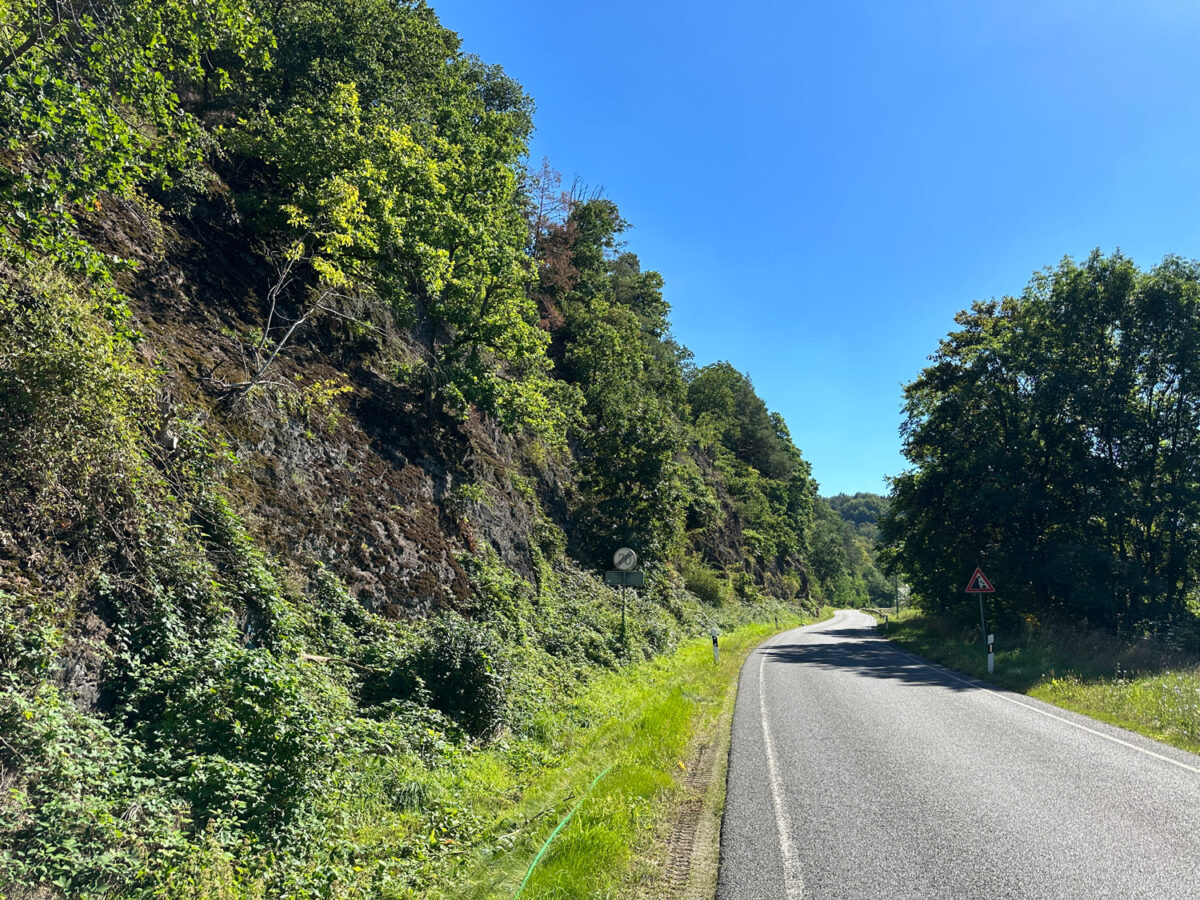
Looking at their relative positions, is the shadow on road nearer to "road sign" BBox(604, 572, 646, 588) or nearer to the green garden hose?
"road sign" BBox(604, 572, 646, 588)

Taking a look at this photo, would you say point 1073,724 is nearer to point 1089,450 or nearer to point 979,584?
point 979,584

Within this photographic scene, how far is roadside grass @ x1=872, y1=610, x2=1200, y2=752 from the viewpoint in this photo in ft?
32.3

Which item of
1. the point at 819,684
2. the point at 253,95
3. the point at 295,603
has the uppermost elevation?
the point at 253,95

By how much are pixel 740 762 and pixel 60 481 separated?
8510 millimetres

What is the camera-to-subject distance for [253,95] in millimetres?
17000

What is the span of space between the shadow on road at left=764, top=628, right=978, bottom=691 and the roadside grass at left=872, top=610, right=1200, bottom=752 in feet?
3.56

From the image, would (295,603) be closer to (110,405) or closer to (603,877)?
(110,405)

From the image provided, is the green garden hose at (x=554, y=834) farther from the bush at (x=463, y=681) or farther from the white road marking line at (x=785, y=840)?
the bush at (x=463, y=681)

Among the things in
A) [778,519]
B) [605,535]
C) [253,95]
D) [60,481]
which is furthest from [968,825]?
[778,519]

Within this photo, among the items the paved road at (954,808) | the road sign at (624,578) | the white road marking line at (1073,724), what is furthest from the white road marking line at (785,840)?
the road sign at (624,578)

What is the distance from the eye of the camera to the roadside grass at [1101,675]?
986cm

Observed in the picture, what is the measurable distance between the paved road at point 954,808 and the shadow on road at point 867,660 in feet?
14.7

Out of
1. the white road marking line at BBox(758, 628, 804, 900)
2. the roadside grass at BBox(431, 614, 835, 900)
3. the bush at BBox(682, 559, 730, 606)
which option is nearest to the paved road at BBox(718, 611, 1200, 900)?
the white road marking line at BBox(758, 628, 804, 900)

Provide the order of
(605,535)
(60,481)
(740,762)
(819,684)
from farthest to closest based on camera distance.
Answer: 1. (605,535)
2. (819,684)
3. (740,762)
4. (60,481)
